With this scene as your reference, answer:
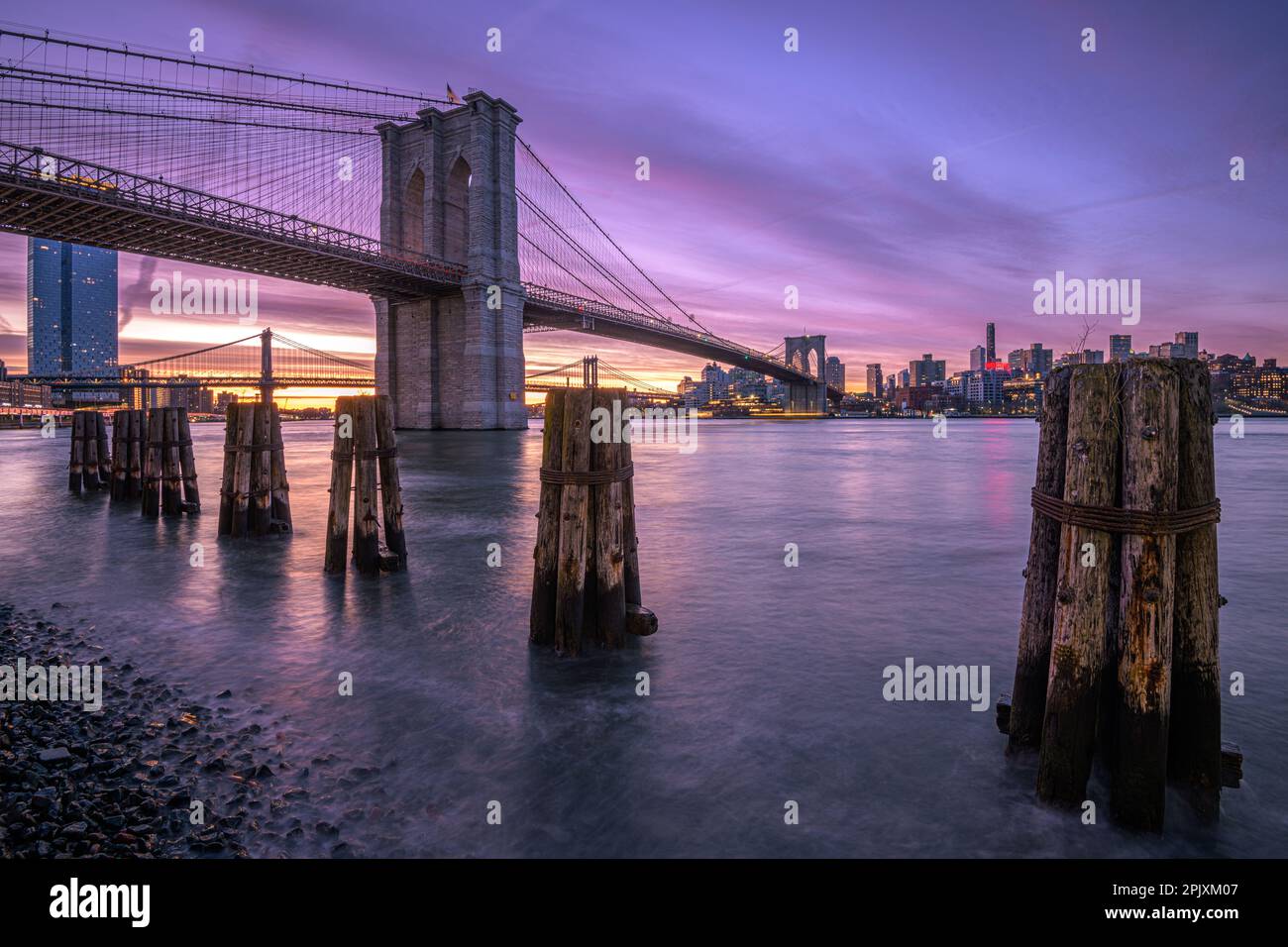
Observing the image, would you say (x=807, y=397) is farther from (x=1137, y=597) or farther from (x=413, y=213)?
(x=1137, y=597)

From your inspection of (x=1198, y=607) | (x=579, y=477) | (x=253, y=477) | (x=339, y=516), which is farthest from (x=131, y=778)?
(x=253, y=477)

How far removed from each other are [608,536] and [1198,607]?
3.70 metres

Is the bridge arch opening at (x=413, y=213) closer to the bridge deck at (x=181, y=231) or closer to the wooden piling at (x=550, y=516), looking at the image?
the bridge deck at (x=181, y=231)

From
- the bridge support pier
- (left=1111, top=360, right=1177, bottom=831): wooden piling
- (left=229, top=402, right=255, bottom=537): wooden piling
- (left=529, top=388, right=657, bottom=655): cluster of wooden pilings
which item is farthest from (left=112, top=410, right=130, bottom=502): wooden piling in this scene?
the bridge support pier

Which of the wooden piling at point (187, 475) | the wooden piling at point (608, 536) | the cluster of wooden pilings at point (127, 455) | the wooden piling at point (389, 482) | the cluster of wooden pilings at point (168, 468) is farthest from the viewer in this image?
the cluster of wooden pilings at point (127, 455)

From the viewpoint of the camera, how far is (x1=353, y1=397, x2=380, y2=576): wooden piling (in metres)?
8.55

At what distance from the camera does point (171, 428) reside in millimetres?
13516

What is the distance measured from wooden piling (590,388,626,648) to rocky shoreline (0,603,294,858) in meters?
2.57

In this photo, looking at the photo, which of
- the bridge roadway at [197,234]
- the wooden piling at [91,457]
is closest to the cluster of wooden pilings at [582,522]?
the wooden piling at [91,457]

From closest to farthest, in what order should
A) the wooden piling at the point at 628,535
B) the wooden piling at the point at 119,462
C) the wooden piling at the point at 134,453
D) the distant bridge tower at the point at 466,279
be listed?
the wooden piling at the point at 628,535, the wooden piling at the point at 134,453, the wooden piling at the point at 119,462, the distant bridge tower at the point at 466,279

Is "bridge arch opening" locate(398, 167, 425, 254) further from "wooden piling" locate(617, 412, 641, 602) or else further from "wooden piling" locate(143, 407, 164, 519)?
"wooden piling" locate(617, 412, 641, 602)

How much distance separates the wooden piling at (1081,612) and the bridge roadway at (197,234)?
41.3 metres

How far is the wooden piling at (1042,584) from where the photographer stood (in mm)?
3600

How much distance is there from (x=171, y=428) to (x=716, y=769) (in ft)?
46.1
